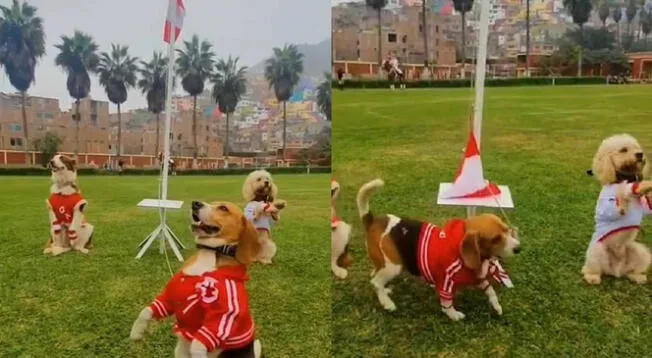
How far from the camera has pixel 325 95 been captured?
1.83 metres

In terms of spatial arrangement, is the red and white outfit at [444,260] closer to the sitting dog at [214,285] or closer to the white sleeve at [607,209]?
the white sleeve at [607,209]

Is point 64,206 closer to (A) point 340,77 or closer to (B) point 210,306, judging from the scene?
(B) point 210,306

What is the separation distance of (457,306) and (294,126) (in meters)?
0.63

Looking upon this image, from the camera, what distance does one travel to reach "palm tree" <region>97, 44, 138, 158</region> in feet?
5.92

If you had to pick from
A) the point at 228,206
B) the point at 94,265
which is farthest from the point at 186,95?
the point at 94,265

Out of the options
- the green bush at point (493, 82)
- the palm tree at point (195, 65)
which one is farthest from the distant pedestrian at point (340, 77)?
the palm tree at point (195, 65)

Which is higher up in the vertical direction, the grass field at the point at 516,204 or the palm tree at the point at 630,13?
the palm tree at the point at 630,13

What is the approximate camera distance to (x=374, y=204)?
1835mm

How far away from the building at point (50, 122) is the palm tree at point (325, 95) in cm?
55

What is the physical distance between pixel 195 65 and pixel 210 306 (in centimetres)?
63

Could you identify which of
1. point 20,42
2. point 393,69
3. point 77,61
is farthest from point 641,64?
point 20,42

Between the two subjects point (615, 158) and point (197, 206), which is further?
point (615, 158)

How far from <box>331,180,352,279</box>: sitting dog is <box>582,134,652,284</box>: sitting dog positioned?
61 centimetres

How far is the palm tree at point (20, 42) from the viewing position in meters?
1.78
